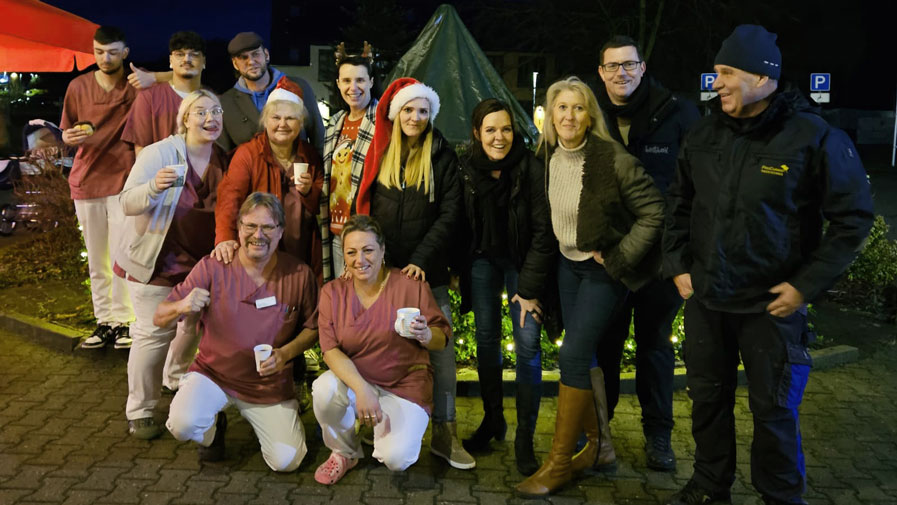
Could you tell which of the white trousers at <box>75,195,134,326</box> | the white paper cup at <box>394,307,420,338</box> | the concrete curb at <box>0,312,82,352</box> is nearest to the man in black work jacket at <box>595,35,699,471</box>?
the white paper cup at <box>394,307,420,338</box>

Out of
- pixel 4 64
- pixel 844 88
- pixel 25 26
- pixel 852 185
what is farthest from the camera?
pixel 844 88

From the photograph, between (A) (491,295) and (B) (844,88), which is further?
(B) (844,88)

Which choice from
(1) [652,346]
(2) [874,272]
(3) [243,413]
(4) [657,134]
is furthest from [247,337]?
(2) [874,272]

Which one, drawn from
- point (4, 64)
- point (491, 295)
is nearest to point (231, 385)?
point (491, 295)

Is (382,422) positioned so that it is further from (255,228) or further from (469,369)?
(469,369)

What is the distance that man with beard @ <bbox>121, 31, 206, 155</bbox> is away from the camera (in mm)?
5707

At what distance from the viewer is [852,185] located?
11.5ft

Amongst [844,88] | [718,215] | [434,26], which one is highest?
[844,88]

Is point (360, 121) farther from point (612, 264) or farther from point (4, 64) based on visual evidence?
point (4, 64)

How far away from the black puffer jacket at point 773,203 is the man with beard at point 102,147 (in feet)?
14.5

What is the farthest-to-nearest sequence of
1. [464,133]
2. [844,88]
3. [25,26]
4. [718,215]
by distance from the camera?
[844,88] < [464,133] < [25,26] < [718,215]

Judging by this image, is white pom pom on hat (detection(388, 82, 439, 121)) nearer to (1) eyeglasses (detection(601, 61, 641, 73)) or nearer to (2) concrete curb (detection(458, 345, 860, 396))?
(1) eyeglasses (detection(601, 61, 641, 73))

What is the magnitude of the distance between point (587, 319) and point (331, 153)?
6.12 feet

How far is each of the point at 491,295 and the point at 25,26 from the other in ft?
13.4
